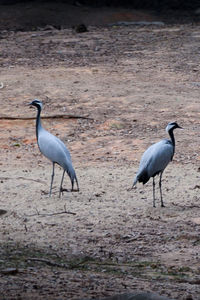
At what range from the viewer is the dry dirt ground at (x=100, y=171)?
5.98 m

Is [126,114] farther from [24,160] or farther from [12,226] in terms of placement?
[12,226]

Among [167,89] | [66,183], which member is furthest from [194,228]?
[167,89]

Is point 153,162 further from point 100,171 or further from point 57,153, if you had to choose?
point 100,171

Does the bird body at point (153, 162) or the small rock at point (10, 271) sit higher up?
the bird body at point (153, 162)

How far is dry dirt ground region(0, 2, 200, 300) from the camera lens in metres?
5.98

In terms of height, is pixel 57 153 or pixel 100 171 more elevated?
pixel 57 153

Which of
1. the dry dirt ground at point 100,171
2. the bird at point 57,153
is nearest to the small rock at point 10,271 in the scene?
the dry dirt ground at point 100,171

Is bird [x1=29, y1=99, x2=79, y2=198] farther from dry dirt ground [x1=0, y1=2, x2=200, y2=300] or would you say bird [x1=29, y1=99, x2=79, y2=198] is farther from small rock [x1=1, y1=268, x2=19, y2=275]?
small rock [x1=1, y1=268, x2=19, y2=275]

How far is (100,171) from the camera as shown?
9.36 meters

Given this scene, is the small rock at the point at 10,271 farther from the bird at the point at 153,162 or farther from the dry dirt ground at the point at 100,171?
the bird at the point at 153,162

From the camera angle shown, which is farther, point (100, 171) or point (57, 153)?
point (100, 171)

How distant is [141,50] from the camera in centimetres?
1644

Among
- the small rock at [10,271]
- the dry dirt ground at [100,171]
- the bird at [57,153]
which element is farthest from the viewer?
the bird at [57,153]

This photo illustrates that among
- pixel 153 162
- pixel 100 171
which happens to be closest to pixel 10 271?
pixel 153 162
